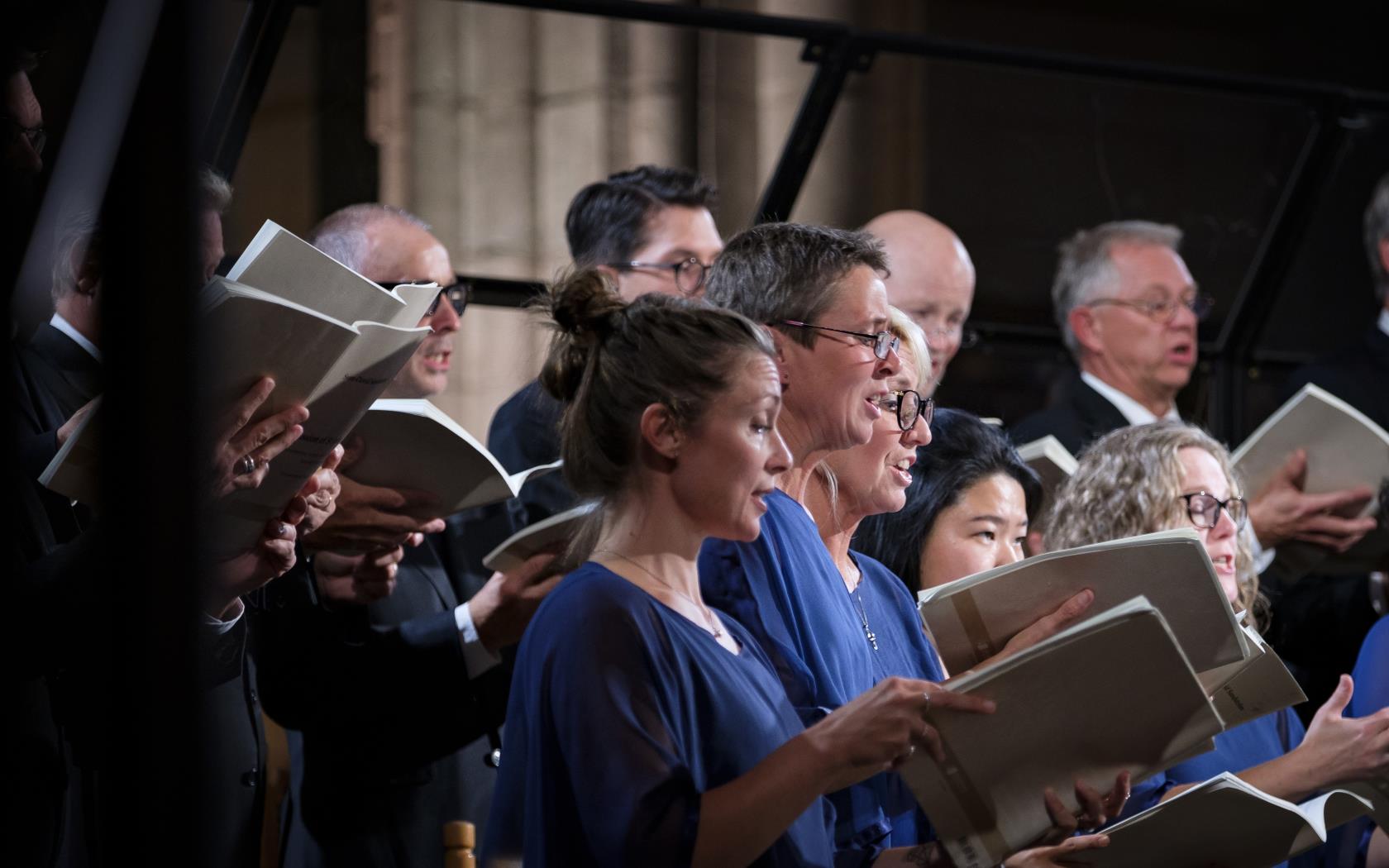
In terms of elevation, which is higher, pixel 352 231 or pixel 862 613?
pixel 352 231

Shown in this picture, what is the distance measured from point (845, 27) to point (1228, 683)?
7.39 feet

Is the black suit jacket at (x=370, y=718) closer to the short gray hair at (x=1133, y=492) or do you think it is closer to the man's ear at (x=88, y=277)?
the man's ear at (x=88, y=277)

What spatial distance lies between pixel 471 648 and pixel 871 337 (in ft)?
3.26

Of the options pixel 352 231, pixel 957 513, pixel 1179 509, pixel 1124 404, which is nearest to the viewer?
pixel 957 513

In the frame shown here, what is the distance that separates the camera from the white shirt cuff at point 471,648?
3.00 meters

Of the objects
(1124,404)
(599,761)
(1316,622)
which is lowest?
(1316,622)

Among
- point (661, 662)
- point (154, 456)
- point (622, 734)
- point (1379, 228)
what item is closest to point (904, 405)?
point (661, 662)

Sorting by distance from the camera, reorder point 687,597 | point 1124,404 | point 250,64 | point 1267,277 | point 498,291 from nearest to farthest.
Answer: point 687,597
point 250,64
point 498,291
point 1124,404
point 1267,277

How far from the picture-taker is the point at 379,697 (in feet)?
9.66

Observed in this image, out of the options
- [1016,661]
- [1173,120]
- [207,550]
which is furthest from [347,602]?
[1173,120]

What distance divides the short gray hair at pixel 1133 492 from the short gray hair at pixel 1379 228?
1.64m

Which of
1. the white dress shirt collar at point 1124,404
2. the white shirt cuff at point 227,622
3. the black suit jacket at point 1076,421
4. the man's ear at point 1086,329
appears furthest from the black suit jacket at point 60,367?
the man's ear at point 1086,329

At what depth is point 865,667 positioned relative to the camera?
245 centimetres

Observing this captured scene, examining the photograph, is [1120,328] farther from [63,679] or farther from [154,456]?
[154,456]
